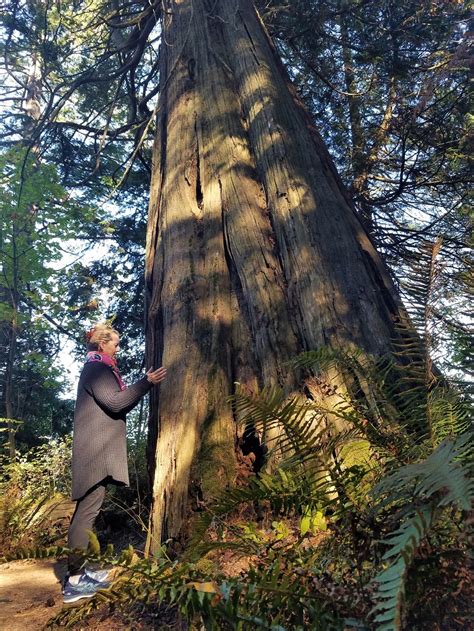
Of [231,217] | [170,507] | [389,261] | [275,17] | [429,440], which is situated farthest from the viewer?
[275,17]

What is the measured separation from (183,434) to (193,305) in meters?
0.96

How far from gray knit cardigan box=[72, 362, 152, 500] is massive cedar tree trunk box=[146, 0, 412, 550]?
10.6 inches

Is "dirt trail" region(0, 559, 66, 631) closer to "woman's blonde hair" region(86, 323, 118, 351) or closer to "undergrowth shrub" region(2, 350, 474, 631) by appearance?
"undergrowth shrub" region(2, 350, 474, 631)

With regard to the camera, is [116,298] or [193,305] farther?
[116,298]

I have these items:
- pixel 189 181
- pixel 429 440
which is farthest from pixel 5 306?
pixel 429 440

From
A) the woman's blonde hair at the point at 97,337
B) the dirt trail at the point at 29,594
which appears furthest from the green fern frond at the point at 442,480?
the woman's blonde hair at the point at 97,337

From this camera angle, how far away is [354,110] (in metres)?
9.05

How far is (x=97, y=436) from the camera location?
3.48 meters

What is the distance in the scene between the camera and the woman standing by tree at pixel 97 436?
11.1ft

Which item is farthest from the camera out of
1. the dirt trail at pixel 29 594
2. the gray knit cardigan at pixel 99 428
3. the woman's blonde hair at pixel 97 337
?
the woman's blonde hair at pixel 97 337

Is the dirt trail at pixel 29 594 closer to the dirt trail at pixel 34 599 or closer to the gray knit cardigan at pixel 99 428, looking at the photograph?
the dirt trail at pixel 34 599

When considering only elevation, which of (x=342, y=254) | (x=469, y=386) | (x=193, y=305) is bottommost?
(x=469, y=386)

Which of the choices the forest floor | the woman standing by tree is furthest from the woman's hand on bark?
the forest floor

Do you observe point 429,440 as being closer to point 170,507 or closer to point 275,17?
point 170,507
